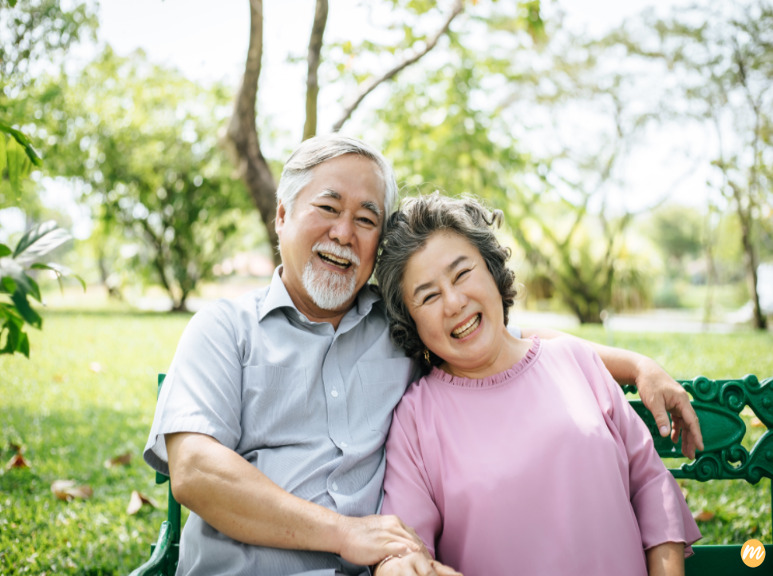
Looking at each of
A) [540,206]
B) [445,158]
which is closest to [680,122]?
[540,206]

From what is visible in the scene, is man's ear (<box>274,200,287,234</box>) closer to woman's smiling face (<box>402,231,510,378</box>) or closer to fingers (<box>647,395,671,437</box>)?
woman's smiling face (<box>402,231,510,378</box>)

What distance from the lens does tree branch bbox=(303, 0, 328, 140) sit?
11.7 ft

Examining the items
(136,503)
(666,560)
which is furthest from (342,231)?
(136,503)

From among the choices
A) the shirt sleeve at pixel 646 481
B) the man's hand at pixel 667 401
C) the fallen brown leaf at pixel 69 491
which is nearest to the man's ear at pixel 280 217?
the shirt sleeve at pixel 646 481

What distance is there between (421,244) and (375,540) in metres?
0.98

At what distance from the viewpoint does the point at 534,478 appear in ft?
6.05

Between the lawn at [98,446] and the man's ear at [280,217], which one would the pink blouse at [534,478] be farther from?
the lawn at [98,446]

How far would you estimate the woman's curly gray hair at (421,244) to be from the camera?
6.96ft

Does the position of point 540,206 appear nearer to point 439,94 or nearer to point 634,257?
point 634,257

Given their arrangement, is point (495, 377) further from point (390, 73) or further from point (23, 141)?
point (390, 73)

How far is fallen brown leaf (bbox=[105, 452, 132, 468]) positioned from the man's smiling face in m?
2.61

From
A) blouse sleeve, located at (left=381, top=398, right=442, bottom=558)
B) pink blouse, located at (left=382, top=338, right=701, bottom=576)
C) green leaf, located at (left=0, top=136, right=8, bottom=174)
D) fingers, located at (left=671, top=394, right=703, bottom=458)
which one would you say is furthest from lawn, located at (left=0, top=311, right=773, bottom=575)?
green leaf, located at (left=0, top=136, right=8, bottom=174)

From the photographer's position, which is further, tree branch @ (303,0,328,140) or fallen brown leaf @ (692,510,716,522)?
tree branch @ (303,0,328,140)

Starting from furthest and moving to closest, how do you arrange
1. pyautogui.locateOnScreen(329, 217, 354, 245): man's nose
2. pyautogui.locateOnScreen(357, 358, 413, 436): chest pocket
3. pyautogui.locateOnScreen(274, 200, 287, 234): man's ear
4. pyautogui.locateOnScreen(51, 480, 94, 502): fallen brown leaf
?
pyautogui.locateOnScreen(51, 480, 94, 502): fallen brown leaf < pyautogui.locateOnScreen(274, 200, 287, 234): man's ear < pyautogui.locateOnScreen(329, 217, 354, 245): man's nose < pyautogui.locateOnScreen(357, 358, 413, 436): chest pocket
